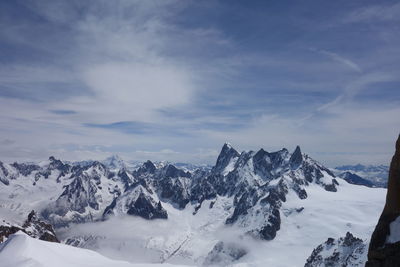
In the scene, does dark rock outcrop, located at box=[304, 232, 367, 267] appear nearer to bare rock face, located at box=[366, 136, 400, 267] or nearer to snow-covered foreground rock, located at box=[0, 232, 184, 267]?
bare rock face, located at box=[366, 136, 400, 267]

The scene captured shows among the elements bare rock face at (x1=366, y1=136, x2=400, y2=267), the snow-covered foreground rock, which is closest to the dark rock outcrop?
bare rock face at (x1=366, y1=136, x2=400, y2=267)

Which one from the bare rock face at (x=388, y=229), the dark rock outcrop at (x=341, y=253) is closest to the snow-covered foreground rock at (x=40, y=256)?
the bare rock face at (x=388, y=229)

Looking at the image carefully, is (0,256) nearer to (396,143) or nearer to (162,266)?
(162,266)

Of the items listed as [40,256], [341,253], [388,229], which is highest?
[388,229]

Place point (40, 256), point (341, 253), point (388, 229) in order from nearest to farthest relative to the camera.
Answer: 1. point (388, 229)
2. point (40, 256)
3. point (341, 253)

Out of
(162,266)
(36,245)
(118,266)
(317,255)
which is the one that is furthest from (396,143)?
(317,255)

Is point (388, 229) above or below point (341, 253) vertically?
above

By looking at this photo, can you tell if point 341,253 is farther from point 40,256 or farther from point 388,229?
point 40,256

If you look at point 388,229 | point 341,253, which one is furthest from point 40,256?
point 341,253
